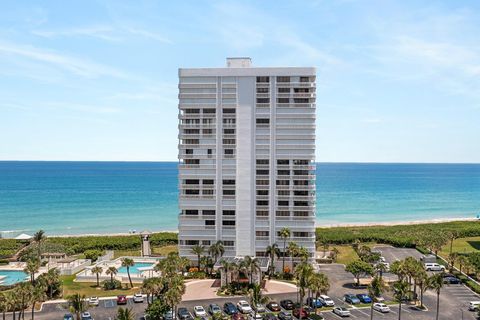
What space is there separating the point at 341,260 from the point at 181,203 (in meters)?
36.1

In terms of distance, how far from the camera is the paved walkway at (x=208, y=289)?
7344 cm

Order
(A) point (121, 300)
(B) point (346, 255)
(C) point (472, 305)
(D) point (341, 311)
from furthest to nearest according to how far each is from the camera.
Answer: (B) point (346, 255) → (A) point (121, 300) → (C) point (472, 305) → (D) point (341, 311)

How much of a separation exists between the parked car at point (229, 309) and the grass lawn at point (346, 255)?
39.2 m

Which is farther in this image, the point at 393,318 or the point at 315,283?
the point at 393,318

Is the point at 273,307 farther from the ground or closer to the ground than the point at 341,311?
closer to the ground

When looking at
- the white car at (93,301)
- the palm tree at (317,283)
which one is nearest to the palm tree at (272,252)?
the palm tree at (317,283)

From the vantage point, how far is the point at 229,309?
64.9 m

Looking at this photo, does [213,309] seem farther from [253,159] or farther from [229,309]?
[253,159]

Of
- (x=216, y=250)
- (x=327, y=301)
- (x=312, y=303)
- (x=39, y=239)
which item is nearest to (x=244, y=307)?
(x=312, y=303)

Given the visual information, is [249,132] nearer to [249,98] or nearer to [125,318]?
[249,98]

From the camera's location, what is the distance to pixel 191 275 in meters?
84.3

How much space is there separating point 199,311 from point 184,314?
2395mm

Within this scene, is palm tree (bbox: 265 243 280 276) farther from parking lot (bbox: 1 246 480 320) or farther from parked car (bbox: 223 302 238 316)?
parked car (bbox: 223 302 238 316)

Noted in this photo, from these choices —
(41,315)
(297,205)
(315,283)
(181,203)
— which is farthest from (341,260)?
(41,315)
